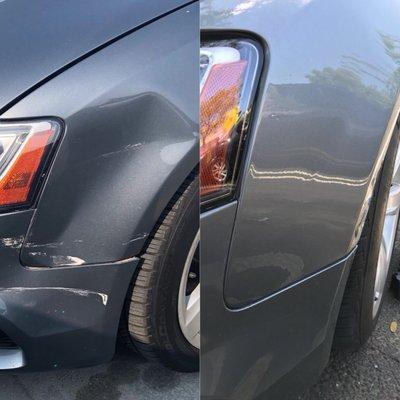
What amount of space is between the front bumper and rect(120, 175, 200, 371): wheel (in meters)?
0.07

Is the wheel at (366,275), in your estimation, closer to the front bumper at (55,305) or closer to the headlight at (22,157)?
the front bumper at (55,305)

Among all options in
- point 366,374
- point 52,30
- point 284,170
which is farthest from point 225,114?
point 366,374

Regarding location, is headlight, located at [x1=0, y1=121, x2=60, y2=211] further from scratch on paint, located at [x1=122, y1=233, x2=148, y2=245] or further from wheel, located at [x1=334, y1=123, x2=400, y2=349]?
wheel, located at [x1=334, y1=123, x2=400, y2=349]

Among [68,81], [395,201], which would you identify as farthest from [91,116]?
[395,201]

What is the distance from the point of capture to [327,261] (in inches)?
55.2

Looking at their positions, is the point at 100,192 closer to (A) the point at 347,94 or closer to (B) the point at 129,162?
(B) the point at 129,162

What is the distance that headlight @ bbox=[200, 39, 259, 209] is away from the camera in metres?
1.15

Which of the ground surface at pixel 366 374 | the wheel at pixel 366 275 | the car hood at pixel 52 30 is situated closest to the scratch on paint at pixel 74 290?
the car hood at pixel 52 30

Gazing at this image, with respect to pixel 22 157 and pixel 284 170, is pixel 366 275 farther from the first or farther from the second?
pixel 22 157

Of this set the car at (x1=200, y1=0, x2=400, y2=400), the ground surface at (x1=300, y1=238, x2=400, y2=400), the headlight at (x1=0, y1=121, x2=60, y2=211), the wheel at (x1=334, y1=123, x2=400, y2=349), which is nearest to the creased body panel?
the car at (x1=200, y1=0, x2=400, y2=400)

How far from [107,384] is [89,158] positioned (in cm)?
98

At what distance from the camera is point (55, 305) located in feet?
4.57

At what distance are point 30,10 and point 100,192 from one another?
544 millimetres

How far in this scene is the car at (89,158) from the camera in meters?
1.27
